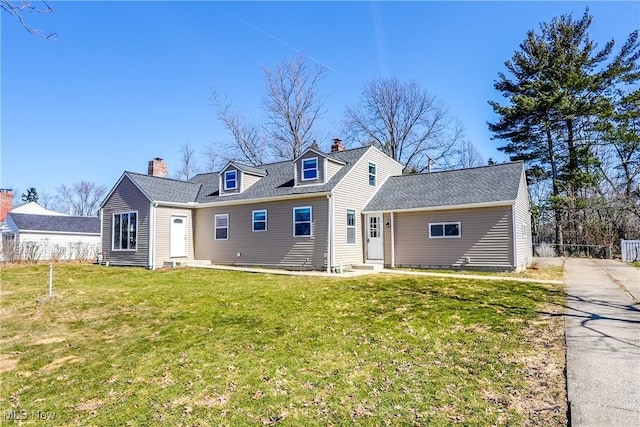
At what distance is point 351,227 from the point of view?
1662 centimetres

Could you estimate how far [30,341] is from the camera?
22.2 feet

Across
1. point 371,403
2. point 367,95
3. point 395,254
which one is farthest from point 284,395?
point 367,95

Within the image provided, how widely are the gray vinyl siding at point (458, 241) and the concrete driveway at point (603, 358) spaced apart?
4.65 metres

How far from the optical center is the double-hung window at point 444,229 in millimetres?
15352

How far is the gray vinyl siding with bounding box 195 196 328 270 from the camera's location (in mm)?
15531

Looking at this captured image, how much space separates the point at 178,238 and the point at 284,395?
15606 millimetres

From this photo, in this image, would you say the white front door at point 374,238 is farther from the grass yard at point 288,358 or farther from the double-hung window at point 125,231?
the double-hung window at point 125,231

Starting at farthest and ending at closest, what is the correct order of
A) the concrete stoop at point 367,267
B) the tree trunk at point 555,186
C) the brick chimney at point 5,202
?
the brick chimney at point 5,202, the tree trunk at point 555,186, the concrete stoop at point 367,267

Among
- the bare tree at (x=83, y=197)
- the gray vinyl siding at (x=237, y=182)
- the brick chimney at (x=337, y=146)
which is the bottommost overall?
the gray vinyl siding at (x=237, y=182)

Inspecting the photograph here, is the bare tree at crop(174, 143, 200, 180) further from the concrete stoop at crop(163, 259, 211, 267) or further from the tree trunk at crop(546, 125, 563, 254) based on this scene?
the tree trunk at crop(546, 125, 563, 254)

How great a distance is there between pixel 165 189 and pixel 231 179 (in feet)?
11.4

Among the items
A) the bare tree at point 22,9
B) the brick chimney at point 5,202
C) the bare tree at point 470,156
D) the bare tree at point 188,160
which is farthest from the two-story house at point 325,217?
the bare tree at point 188,160

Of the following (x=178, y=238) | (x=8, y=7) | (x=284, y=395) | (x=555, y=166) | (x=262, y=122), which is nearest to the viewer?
(x=8, y=7)

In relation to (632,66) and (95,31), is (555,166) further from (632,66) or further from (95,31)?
(95,31)
